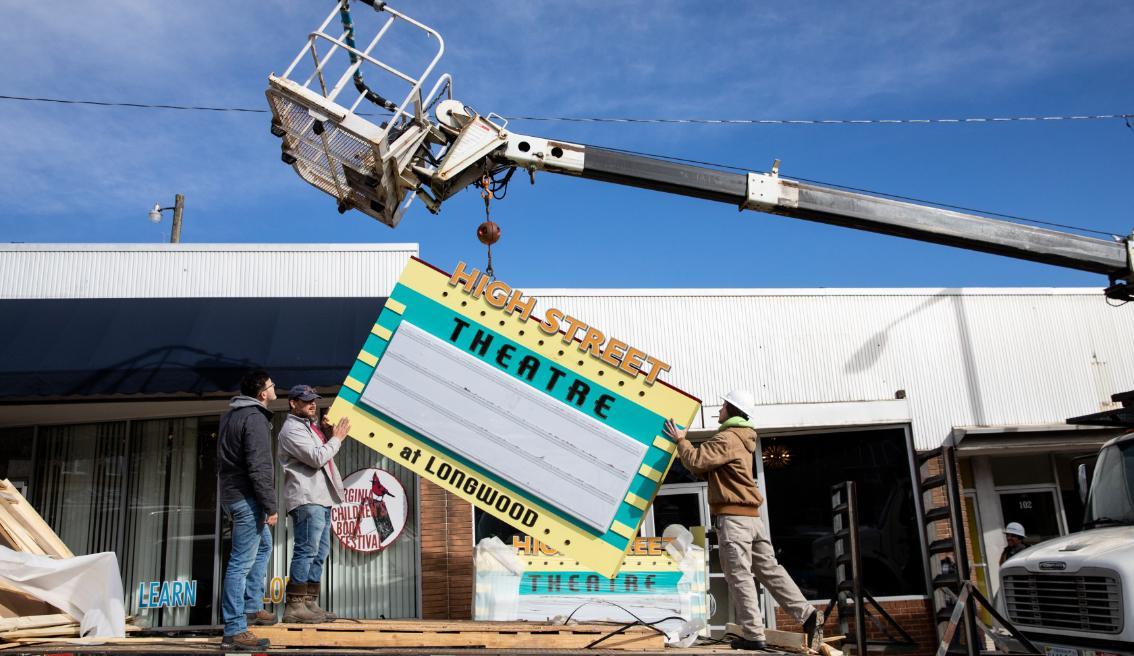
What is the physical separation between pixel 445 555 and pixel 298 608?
16.4 ft

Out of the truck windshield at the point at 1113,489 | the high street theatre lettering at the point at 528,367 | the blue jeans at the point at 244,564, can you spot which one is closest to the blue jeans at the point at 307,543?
the blue jeans at the point at 244,564

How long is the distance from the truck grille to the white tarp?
749cm

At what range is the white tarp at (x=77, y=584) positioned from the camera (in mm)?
6668

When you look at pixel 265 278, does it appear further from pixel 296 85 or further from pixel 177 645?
pixel 177 645

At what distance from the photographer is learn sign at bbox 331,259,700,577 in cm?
697

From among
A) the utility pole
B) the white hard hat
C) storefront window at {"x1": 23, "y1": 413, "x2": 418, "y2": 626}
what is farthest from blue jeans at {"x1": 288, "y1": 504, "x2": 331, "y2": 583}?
the utility pole

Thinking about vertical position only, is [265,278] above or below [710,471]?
above

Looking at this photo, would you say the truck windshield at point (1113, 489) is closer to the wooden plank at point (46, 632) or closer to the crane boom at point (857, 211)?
the crane boom at point (857, 211)

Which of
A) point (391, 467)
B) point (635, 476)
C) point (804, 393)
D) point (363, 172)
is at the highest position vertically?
point (363, 172)

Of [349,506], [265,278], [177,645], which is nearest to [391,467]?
[349,506]

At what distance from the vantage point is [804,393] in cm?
1360

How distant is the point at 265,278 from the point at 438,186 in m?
5.09

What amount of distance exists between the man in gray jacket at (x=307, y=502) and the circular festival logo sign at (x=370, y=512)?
15.2ft

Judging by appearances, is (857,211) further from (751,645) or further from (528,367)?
(751,645)
